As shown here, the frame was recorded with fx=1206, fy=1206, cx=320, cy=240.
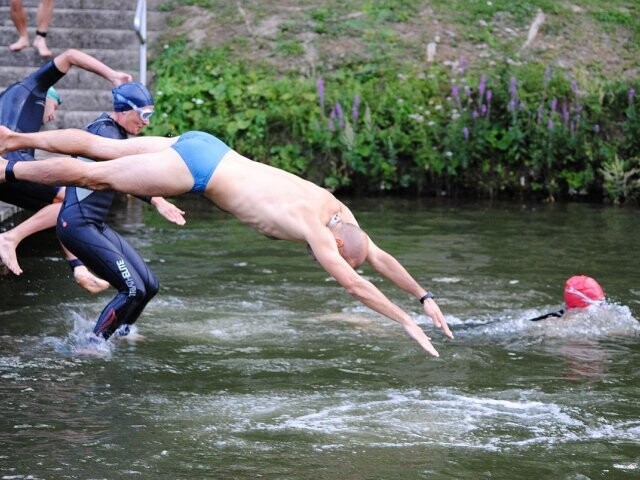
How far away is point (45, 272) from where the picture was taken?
38.1 feet

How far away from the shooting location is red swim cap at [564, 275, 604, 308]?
948 cm

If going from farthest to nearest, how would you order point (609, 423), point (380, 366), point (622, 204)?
point (622, 204)
point (380, 366)
point (609, 423)

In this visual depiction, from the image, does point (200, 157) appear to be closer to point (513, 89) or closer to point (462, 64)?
point (513, 89)

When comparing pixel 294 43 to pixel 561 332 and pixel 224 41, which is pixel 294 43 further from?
pixel 561 332

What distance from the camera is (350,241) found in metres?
7.51

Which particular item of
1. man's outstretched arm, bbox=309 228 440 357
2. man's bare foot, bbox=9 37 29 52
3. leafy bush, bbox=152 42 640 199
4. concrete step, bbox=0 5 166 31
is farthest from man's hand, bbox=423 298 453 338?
concrete step, bbox=0 5 166 31

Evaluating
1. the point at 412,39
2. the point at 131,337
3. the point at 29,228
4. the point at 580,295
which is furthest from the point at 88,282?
the point at 412,39

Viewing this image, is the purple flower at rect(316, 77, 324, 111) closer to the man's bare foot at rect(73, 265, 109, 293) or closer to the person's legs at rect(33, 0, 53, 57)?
the person's legs at rect(33, 0, 53, 57)

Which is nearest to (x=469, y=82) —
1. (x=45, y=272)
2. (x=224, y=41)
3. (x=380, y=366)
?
(x=224, y=41)

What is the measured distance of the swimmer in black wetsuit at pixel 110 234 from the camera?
833cm

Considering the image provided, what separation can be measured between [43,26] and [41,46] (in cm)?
27

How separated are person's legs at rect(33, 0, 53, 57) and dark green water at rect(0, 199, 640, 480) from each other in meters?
4.18

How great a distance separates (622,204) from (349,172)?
12.2 ft

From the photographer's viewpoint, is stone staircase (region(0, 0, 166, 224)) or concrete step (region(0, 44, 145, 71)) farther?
concrete step (region(0, 44, 145, 71))
